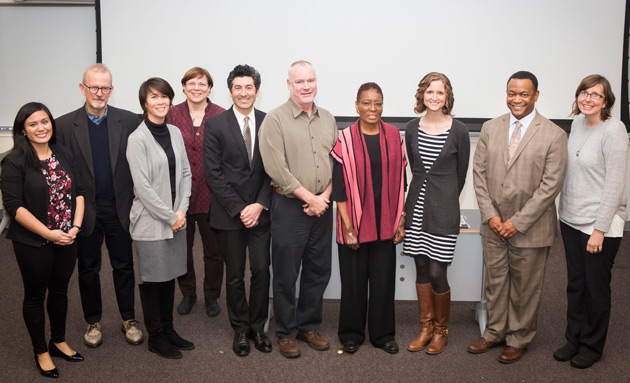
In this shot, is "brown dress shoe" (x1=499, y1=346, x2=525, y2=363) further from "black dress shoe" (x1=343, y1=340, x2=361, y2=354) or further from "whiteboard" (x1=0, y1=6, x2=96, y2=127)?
"whiteboard" (x1=0, y1=6, x2=96, y2=127)

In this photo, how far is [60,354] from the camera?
9.32 ft

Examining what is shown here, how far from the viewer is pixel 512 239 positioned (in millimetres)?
2762

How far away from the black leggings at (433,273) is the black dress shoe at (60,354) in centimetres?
192

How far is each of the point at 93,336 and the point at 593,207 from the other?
9.22 ft

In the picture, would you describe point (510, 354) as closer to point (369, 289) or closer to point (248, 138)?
point (369, 289)

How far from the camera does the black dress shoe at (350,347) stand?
2.93 meters

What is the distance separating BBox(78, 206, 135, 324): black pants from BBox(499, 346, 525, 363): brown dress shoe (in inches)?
84.4

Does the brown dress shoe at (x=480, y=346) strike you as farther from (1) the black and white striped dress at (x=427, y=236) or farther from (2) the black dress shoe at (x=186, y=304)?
(2) the black dress shoe at (x=186, y=304)

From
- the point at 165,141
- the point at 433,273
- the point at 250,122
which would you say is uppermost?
the point at 250,122

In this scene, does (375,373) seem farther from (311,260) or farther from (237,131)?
(237,131)

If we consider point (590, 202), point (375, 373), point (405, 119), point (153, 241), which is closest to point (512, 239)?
point (590, 202)

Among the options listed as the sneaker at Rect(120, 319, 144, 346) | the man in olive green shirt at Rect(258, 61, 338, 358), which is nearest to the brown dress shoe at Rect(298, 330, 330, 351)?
the man in olive green shirt at Rect(258, 61, 338, 358)

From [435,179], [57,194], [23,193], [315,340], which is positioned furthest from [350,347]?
[23,193]

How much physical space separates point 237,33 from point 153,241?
309 cm
